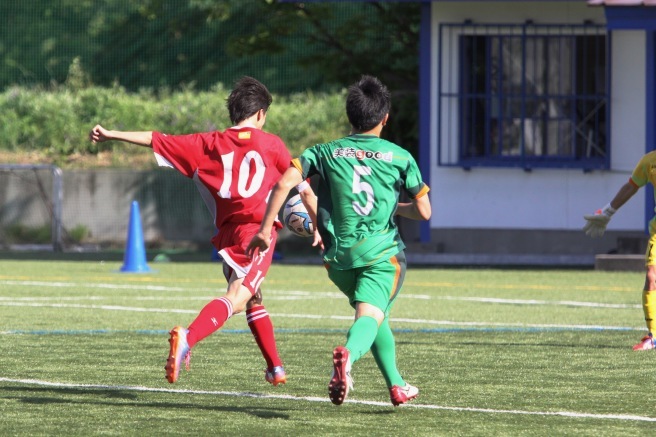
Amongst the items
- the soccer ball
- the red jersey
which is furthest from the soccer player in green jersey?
the soccer ball

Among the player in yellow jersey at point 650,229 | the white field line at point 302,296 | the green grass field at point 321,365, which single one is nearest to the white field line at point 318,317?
the green grass field at point 321,365

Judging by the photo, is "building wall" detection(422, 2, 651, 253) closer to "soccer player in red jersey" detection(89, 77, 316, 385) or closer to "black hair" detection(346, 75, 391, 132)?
"soccer player in red jersey" detection(89, 77, 316, 385)

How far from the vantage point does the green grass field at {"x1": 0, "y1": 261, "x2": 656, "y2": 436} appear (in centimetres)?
719

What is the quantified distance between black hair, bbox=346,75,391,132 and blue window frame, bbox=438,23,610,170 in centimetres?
1443

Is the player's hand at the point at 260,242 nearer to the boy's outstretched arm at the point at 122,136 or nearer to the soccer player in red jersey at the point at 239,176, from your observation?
the soccer player in red jersey at the point at 239,176

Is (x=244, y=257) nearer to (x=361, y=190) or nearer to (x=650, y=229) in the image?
(x=361, y=190)

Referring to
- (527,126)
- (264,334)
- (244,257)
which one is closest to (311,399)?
(264,334)

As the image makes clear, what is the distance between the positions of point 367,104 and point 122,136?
4.45 feet

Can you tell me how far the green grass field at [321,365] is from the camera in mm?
7191

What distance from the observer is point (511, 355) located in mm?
10266

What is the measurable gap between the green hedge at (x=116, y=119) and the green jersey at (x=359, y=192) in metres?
21.2

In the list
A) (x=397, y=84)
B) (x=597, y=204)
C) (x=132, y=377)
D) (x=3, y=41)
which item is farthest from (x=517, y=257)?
(x=3, y=41)

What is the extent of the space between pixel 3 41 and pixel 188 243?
10840 mm

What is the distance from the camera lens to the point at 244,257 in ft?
26.3
